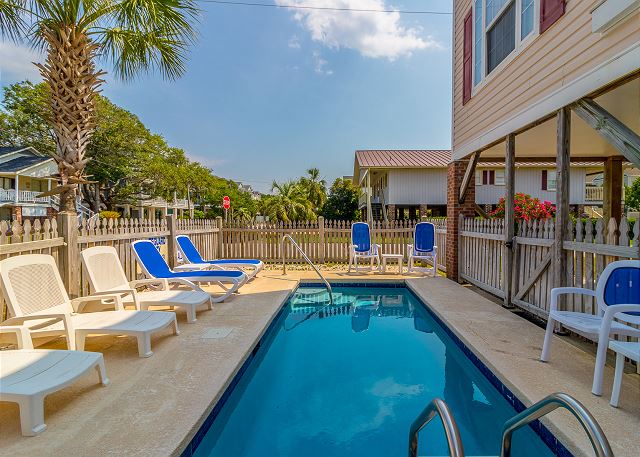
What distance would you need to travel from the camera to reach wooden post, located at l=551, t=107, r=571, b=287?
4.09m

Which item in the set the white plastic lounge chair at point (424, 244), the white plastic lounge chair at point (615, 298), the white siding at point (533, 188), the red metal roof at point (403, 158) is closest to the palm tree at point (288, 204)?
the red metal roof at point (403, 158)

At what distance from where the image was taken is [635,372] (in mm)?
3209

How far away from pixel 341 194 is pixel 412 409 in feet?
103

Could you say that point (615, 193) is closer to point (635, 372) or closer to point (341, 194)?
point (635, 372)

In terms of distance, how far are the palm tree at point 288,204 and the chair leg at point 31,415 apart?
25.6 metres

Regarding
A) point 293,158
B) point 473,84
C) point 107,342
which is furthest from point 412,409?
point 293,158

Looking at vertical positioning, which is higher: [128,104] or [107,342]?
[128,104]

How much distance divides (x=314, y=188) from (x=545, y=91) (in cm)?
3141

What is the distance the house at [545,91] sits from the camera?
3400 millimetres

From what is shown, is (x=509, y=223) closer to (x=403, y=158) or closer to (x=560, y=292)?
(x=560, y=292)

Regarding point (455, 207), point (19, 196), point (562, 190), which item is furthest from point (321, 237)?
point (19, 196)

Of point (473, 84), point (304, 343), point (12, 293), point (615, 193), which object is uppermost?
point (473, 84)

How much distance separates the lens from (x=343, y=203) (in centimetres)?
3325

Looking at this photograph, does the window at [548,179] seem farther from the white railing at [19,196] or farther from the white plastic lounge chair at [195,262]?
the white railing at [19,196]
